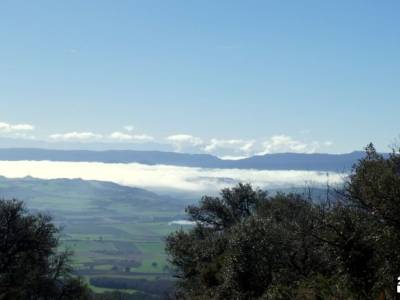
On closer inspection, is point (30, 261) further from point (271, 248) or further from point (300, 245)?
point (300, 245)

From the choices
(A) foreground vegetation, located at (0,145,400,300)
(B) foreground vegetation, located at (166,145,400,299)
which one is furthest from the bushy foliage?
(B) foreground vegetation, located at (166,145,400,299)

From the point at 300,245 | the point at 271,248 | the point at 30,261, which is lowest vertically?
the point at 30,261

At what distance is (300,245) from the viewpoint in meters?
41.4

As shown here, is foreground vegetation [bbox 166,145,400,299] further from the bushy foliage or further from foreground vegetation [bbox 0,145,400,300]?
the bushy foliage

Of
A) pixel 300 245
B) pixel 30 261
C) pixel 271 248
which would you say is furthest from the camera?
pixel 30 261

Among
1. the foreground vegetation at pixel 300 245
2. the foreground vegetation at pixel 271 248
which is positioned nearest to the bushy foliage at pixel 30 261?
the foreground vegetation at pixel 271 248

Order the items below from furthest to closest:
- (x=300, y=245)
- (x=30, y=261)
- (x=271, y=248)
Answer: (x=30, y=261)
(x=300, y=245)
(x=271, y=248)

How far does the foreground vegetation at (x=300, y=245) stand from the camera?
73.6 feet

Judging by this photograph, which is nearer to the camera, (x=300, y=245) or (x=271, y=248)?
(x=271, y=248)

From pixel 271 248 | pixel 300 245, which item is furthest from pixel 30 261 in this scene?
pixel 300 245

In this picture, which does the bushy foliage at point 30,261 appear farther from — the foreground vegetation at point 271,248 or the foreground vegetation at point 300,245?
the foreground vegetation at point 300,245

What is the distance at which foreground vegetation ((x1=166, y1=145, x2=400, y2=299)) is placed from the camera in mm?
22438

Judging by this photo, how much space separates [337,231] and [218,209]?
45.4 meters

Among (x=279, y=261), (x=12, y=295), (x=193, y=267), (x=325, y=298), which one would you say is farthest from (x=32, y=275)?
(x=325, y=298)
